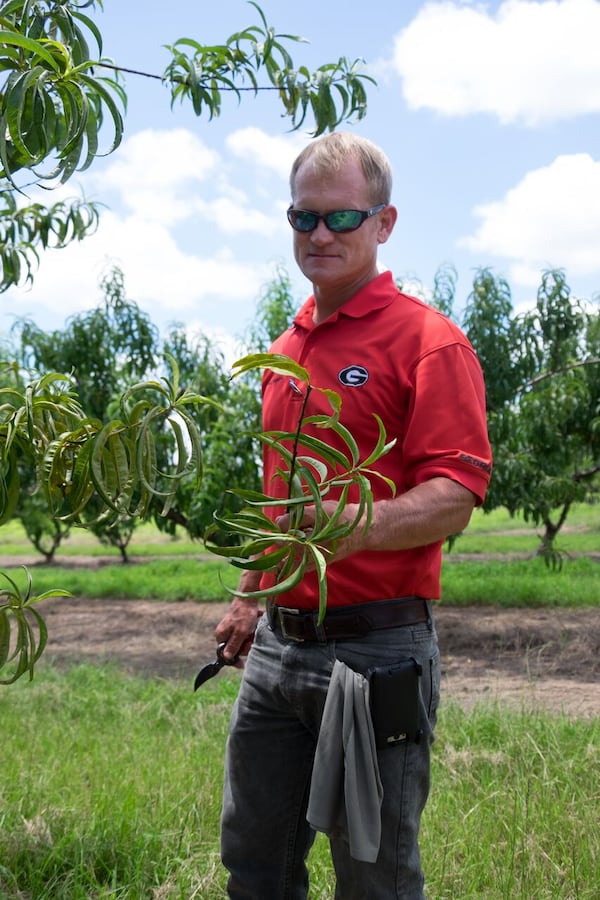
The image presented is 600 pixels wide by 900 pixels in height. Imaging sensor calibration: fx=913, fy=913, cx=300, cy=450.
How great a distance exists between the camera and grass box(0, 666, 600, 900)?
103 inches

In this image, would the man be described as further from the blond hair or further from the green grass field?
the green grass field

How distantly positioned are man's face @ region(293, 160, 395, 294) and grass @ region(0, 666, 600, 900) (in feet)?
5.51

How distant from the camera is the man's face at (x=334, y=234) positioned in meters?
2.06

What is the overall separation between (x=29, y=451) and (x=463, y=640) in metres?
6.43

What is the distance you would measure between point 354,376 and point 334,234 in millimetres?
328

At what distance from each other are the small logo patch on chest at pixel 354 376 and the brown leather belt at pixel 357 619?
48 centimetres

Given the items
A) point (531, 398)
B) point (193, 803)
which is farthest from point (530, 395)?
point (193, 803)

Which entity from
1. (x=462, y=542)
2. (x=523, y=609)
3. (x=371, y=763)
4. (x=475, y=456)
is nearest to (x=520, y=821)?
(x=371, y=763)

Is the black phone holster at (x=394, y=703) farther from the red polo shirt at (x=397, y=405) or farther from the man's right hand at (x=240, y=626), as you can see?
the man's right hand at (x=240, y=626)

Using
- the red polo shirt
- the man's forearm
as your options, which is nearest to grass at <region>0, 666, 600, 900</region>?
the red polo shirt

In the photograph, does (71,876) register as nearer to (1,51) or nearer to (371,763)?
(371,763)

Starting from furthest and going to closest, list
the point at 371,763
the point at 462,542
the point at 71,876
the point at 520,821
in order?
the point at 462,542, the point at 520,821, the point at 71,876, the point at 371,763

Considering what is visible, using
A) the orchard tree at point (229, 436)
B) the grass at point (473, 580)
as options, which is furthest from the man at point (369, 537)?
the orchard tree at point (229, 436)

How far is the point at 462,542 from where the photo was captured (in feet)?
76.1
